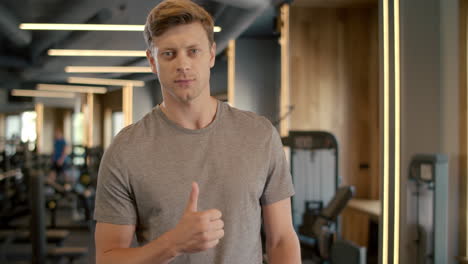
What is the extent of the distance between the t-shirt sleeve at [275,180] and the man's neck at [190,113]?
0.20m

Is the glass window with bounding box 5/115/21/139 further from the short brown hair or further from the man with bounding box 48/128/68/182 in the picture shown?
the short brown hair

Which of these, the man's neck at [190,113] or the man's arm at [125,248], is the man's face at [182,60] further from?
the man's arm at [125,248]

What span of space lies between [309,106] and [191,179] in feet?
14.1

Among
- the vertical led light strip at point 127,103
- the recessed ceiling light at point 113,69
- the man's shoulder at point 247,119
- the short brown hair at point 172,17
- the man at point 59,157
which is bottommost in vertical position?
the man at point 59,157

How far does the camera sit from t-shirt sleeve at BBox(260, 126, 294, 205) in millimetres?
1148

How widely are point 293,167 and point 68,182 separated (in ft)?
15.1

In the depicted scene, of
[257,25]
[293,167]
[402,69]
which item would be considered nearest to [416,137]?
[402,69]

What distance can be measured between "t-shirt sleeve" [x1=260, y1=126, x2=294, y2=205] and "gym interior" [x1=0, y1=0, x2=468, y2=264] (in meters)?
0.50

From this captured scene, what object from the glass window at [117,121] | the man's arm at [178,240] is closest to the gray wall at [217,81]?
the glass window at [117,121]

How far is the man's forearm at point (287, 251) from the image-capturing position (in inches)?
45.2

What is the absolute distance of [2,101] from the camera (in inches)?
263

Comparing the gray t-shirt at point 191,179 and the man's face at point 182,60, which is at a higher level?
the man's face at point 182,60

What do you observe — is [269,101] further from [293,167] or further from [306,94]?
[293,167]

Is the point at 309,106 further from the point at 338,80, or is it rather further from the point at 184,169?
the point at 184,169
